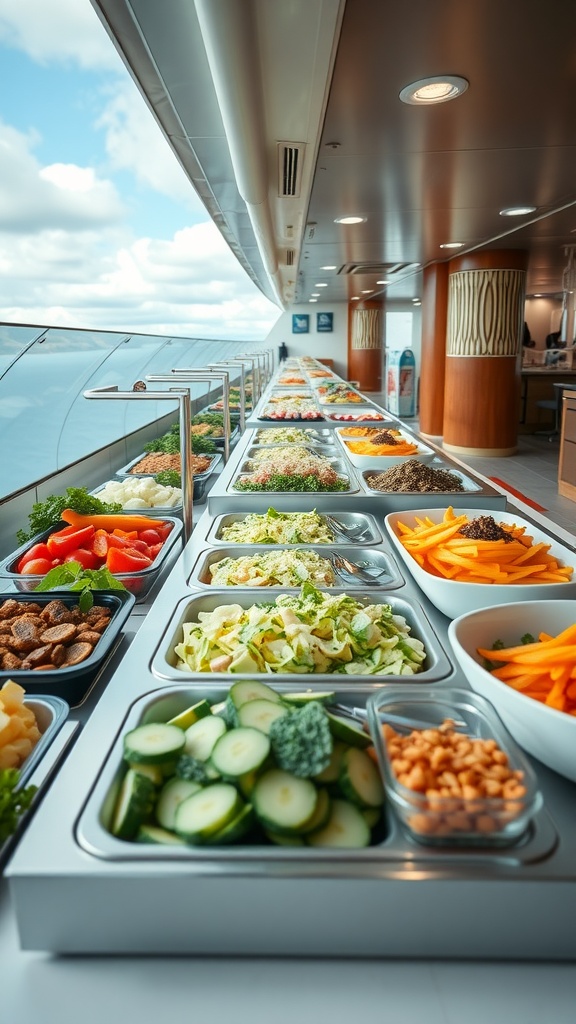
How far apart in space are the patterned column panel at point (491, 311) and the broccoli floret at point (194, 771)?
8831mm

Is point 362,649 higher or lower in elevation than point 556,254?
lower

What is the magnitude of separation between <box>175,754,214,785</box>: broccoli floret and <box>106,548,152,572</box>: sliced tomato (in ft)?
3.35

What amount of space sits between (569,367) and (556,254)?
279cm

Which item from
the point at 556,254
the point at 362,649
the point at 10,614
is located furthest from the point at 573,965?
the point at 556,254

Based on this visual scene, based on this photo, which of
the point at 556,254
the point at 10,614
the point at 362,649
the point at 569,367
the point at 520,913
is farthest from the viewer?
the point at 569,367

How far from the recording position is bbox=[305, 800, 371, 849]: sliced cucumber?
763 mm

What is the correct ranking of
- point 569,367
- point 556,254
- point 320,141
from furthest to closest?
point 569,367, point 556,254, point 320,141

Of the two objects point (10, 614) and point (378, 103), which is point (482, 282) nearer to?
point (378, 103)

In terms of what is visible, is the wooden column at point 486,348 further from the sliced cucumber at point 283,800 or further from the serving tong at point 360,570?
the sliced cucumber at point 283,800

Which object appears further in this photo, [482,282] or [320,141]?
[482,282]

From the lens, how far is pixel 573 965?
2.41 ft

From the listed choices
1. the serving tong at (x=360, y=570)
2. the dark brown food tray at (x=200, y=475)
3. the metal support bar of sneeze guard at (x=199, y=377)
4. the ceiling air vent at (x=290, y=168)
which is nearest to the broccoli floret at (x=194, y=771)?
the serving tong at (x=360, y=570)

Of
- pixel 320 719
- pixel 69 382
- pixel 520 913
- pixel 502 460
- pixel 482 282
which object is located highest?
pixel 482 282

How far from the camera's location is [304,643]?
1228 millimetres
